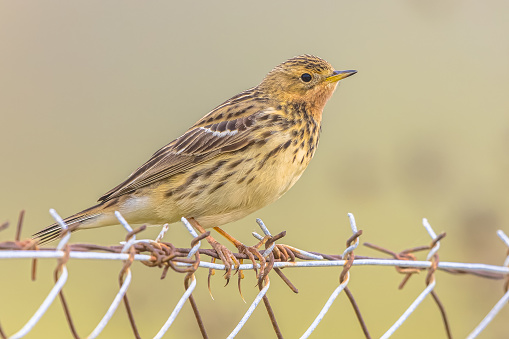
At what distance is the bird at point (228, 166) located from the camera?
5.83 meters

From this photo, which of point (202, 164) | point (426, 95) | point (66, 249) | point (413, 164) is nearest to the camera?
point (66, 249)

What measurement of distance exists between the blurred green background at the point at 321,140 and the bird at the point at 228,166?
112 cm

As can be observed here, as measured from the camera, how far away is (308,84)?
654cm

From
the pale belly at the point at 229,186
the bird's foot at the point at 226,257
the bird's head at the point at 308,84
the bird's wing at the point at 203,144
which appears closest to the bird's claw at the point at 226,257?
the bird's foot at the point at 226,257

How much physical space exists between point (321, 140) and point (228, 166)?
562 centimetres

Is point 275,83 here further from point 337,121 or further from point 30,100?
point 30,100

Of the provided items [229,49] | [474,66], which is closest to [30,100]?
[229,49]

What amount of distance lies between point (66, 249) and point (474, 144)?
934 cm

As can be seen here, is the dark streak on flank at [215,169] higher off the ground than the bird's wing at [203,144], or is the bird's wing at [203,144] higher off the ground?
the bird's wing at [203,144]

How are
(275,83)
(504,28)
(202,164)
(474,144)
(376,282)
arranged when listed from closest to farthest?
1. (202,164)
2. (275,83)
3. (376,282)
4. (474,144)
5. (504,28)

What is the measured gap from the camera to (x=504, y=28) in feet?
44.9

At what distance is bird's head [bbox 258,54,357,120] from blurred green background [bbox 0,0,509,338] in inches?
74.8

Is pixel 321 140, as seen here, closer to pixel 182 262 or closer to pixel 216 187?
pixel 216 187

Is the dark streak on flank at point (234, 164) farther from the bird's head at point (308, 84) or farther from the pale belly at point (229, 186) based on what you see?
the bird's head at point (308, 84)
